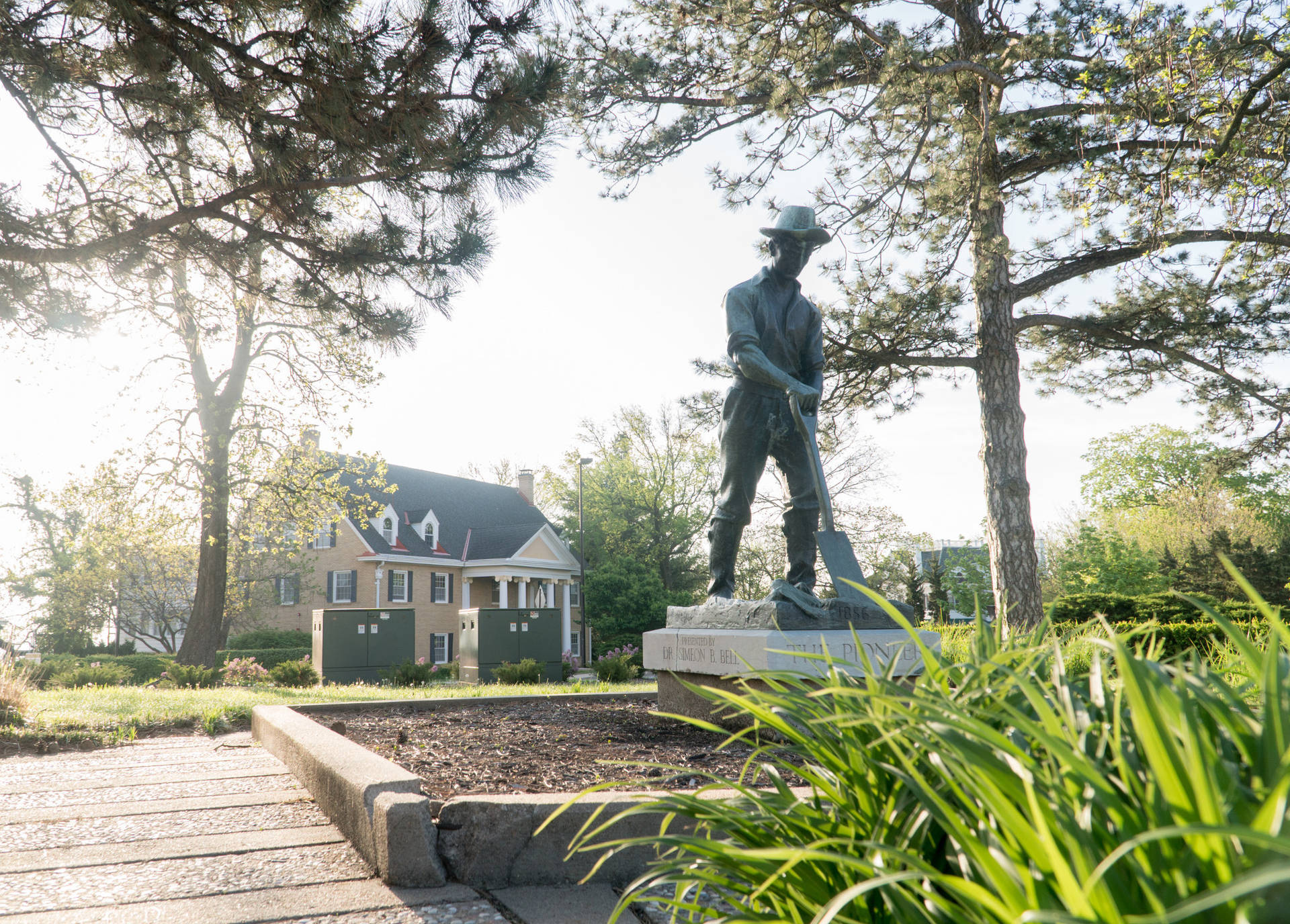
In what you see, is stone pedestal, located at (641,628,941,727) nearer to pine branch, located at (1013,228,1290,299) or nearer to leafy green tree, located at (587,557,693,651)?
pine branch, located at (1013,228,1290,299)

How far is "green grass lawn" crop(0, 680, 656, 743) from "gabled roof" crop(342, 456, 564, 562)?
2534 centimetres

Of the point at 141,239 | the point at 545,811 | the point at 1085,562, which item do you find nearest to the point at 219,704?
the point at 141,239

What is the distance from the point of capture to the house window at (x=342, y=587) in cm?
3550

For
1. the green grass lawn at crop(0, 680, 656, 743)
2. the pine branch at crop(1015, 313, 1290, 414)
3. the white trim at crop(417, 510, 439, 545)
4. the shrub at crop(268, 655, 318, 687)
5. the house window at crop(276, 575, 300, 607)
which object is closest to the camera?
the green grass lawn at crop(0, 680, 656, 743)

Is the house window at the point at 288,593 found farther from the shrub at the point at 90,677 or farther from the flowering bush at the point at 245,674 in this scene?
the flowering bush at the point at 245,674

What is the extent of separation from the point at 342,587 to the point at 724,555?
106ft

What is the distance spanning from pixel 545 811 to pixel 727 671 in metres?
2.76

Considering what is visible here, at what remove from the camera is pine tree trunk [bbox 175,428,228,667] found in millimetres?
17719

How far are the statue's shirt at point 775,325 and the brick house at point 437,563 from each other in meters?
28.2

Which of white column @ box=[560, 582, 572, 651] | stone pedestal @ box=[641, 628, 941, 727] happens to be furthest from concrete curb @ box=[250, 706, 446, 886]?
white column @ box=[560, 582, 572, 651]

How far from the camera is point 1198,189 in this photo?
8.32 metres

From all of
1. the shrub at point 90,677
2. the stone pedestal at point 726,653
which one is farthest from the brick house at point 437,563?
the stone pedestal at point 726,653

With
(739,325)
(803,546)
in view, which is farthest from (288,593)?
(739,325)

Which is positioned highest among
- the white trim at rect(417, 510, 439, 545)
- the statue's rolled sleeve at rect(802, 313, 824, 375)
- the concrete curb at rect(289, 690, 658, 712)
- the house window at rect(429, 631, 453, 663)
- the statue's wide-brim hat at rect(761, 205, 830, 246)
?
the white trim at rect(417, 510, 439, 545)
